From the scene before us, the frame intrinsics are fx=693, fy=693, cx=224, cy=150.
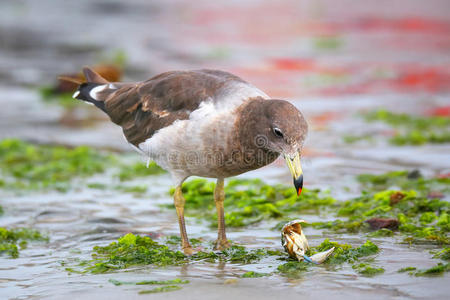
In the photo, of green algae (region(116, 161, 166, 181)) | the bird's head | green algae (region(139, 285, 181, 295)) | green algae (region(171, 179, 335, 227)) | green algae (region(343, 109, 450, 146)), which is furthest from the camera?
green algae (region(343, 109, 450, 146))

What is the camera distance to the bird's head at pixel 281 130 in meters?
5.55

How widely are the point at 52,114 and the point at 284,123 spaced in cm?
840

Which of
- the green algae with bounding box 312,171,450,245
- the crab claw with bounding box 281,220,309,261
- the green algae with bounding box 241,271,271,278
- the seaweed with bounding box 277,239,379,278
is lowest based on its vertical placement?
the green algae with bounding box 241,271,271,278

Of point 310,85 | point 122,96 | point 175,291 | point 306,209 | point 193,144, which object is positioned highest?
point 310,85

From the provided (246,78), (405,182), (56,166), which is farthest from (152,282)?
(246,78)

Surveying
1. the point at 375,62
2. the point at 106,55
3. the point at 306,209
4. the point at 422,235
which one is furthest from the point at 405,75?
the point at 422,235

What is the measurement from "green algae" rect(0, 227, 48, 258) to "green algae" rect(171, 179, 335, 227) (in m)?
1.68

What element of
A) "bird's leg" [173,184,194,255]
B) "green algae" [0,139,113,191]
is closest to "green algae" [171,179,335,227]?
"bird's leg" [173,184,194,255]

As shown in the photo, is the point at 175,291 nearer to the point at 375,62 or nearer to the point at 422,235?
the point at 422,235

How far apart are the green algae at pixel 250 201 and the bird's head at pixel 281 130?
1446 millimetres

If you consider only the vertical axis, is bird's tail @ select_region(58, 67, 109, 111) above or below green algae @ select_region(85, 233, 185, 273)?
above

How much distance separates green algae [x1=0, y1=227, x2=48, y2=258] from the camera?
6230 millimetres

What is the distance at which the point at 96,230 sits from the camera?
6.82 m

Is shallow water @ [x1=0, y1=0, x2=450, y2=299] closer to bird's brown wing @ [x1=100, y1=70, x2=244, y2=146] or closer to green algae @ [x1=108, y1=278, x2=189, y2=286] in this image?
green algae @ [x1=108, y1=278, x2=189, y2=286]
